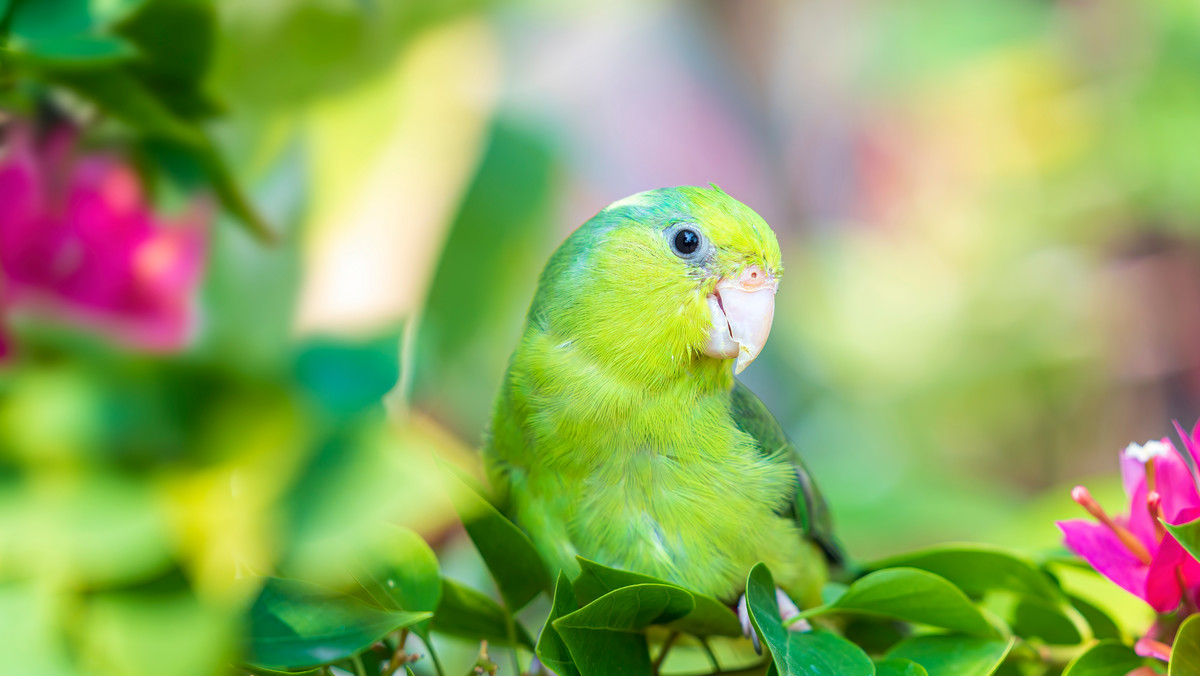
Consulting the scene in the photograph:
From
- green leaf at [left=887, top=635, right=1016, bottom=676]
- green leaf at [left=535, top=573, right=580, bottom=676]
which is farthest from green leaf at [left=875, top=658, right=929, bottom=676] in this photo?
green leaf at [left=535, top=573, right=580, bottom=676]

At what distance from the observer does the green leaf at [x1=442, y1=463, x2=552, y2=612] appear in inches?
30.0

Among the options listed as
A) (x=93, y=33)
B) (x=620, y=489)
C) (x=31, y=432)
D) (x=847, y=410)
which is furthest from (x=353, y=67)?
(x=847, y=410)

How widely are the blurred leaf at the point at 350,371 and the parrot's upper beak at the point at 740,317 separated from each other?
0.45 meters

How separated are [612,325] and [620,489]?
162mm

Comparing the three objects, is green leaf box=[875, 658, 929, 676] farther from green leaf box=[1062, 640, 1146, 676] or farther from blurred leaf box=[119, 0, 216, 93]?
blurred leaf box=[119, 0, 216, 93]

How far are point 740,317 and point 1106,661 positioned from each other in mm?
427

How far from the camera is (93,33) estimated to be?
0.89 m

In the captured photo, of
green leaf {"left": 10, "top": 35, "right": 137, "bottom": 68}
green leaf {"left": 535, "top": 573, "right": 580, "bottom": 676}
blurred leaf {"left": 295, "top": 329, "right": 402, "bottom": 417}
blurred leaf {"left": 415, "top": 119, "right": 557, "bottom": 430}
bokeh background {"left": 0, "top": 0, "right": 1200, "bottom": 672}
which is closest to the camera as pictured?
green leaf {"left": 535, "top": 573, "right": 580, "bottom": 676}

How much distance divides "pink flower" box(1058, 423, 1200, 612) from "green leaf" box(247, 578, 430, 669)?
1.78 ft

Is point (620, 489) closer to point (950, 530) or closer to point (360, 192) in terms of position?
point (360, 192)

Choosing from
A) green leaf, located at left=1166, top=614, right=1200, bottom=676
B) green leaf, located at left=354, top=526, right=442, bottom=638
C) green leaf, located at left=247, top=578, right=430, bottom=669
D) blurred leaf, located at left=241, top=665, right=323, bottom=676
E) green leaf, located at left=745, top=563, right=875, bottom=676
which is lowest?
blurred leaf, located at left=241, top=665, right=323, bottom=676

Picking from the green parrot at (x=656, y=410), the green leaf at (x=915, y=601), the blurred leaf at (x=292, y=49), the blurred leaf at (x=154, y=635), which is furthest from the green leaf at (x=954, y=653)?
the blurred leaf at (x=292, y=49)

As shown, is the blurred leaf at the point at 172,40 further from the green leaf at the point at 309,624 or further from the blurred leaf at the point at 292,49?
the green leaf at the point at 309,624

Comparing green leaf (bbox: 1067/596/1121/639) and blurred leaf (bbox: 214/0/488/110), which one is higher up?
blurred leaf (bbox: 214/0/488/110)
